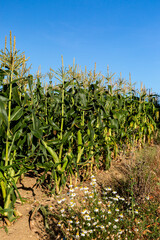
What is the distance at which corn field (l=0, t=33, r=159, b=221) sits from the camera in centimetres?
318

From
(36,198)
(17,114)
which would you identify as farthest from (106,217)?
(17,114)

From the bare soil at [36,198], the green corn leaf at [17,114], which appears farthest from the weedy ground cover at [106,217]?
the green corn leaf at [17,114]

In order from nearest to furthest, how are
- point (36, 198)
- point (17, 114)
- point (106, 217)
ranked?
point (106, 217), point (17, 114), point (36, 198)

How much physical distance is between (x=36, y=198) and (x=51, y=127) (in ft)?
4.32

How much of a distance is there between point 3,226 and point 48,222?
65 cm

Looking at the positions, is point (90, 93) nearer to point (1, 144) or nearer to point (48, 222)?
point (1, 144)

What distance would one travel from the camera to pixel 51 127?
4.31 m

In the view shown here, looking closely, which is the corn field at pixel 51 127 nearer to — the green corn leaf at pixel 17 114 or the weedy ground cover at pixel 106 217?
the green corn leaf at pixel 17 114

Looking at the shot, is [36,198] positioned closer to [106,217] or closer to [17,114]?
[106,217]

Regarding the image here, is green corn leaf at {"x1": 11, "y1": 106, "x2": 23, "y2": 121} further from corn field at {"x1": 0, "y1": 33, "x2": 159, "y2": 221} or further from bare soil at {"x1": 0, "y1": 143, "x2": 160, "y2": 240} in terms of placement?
bare soil at {"x1": 0, "y1": 143, "x2": 160, "y2": 240}

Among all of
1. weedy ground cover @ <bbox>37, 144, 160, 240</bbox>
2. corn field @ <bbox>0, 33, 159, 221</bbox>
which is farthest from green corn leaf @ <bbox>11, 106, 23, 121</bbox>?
weedy ground cover @ <bbox>37, 144, 160, 240</bbox>

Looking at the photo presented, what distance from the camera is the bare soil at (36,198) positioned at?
10.4 feet

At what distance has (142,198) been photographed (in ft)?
12.7

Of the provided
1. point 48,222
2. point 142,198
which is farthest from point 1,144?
point 142,198
